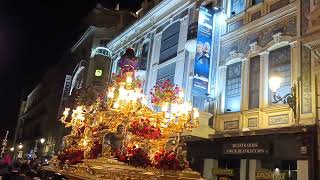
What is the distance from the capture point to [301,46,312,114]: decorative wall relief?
41.3 feet

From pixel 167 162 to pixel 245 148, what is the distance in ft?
19.5

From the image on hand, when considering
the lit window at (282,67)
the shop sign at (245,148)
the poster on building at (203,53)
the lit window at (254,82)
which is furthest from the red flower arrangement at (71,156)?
the lit window at (282,67)

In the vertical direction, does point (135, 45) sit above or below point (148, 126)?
above

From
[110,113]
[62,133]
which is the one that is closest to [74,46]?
[62,133]

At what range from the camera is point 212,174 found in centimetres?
1603

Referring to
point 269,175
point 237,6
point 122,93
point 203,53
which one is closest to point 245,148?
point 269,175

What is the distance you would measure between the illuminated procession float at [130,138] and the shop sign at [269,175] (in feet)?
13.6

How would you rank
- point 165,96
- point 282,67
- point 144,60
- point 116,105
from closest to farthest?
point 116,105, point 165,96, point 282,67, point 144,60

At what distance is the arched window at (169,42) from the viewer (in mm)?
21625

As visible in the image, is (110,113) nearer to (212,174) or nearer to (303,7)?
(212,174)

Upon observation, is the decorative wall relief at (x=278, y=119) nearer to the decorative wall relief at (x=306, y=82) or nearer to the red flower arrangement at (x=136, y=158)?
the decorative wall relief at (x=306, y=82)

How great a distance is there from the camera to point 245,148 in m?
14.3

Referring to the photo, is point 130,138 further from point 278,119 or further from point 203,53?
point 203,53

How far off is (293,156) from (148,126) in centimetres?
554
